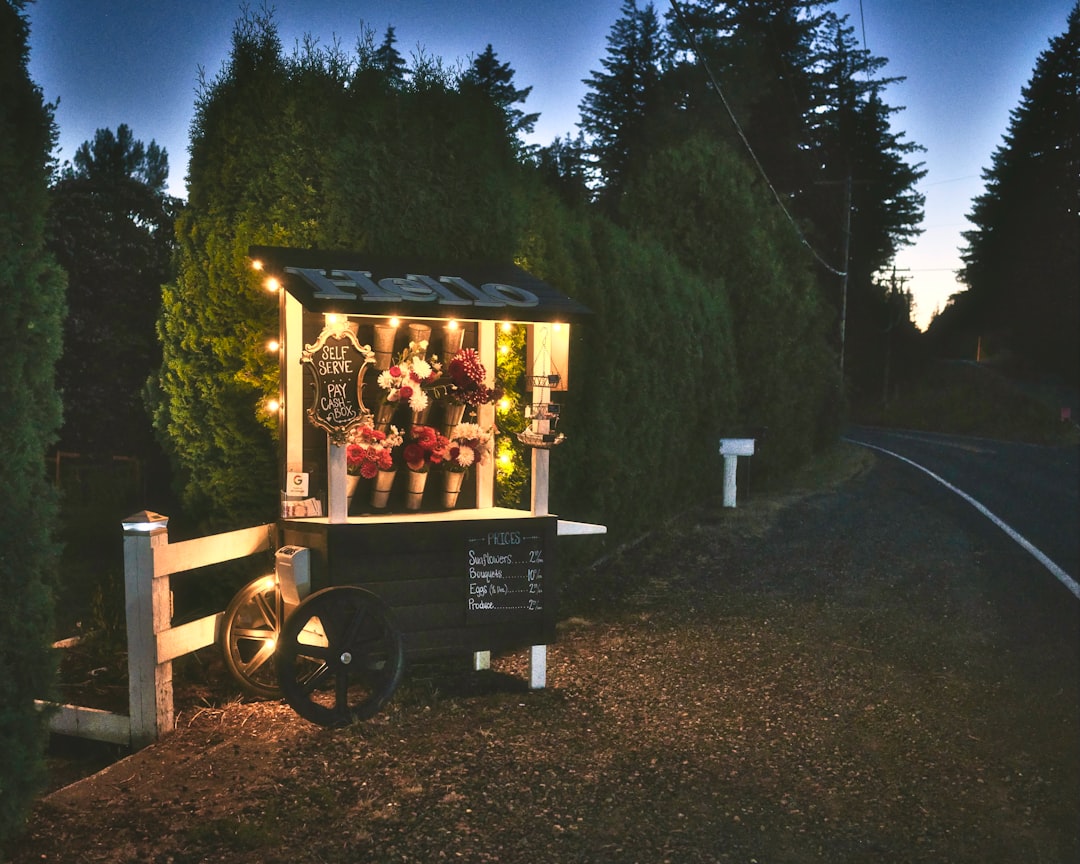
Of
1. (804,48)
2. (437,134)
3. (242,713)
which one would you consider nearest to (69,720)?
(242,713)

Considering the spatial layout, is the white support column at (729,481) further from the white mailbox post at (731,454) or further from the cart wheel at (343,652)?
the cart wheel at (343,652)

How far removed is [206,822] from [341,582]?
1659 mm

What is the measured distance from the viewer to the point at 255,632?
20.0 ft

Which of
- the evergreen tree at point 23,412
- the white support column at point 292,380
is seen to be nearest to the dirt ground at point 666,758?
the evergreen tree at point 23,412

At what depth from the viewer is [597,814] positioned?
4383 mm

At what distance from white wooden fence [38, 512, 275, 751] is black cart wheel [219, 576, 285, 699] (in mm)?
456

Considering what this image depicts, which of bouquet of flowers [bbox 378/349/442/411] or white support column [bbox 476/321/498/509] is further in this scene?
white support column [bbox 476/321/498/509]

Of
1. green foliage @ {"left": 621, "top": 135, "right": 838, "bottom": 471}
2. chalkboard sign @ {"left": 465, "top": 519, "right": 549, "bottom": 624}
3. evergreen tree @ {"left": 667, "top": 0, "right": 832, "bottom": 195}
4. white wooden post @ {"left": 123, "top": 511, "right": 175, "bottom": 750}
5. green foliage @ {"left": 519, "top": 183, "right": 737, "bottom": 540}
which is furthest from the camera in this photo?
evergreen tree @ {"left": 667, "top": 0, "right": 832, "bottom": 195}

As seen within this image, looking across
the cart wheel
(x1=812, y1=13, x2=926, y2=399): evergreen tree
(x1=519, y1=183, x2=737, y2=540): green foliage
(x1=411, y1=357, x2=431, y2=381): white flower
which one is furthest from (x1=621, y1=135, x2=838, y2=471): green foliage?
(x1=812, y1=13, x2=926, y2=399): evergreen tree

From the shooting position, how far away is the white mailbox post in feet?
48.7

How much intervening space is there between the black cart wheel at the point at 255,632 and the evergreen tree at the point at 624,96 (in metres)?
40.9

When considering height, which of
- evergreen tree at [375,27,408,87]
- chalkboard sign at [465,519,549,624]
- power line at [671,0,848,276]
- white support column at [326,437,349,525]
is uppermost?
power line at [671,0,848,276]

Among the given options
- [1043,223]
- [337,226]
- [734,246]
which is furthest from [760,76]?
[337,226]

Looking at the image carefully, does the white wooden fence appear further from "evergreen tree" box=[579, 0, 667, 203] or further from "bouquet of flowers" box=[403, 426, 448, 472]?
"evergreen tree" box=[579, 0, 667, 203]
